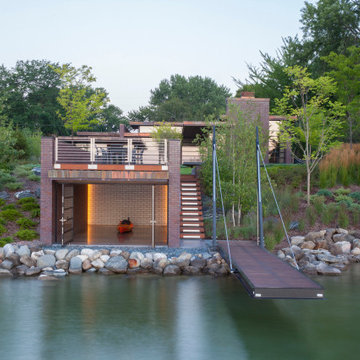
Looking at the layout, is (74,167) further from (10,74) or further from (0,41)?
(10,74)

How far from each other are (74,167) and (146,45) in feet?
71.4

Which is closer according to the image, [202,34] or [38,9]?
[38,9]

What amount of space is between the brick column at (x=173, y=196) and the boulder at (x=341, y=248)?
5974 mm

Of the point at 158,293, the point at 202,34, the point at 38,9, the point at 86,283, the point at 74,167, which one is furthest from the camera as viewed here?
the point at 202,34

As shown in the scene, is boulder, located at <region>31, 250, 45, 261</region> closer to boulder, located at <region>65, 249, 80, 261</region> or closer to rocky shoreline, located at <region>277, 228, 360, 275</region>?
boulder, located at <region>65, 249, 80, 261</region>

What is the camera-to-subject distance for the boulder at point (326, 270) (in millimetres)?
14867

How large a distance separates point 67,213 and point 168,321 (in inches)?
372

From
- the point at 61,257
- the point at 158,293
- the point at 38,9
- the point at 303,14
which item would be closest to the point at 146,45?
the point at 38,9

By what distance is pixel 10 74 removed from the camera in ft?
164

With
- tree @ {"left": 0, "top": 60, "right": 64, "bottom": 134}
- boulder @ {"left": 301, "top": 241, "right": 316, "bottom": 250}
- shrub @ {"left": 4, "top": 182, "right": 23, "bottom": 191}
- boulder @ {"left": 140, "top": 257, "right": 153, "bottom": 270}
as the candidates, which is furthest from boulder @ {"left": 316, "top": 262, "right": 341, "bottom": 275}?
tree @ {"left": 0, "top": 60, "right": 64, "bottom": 134}

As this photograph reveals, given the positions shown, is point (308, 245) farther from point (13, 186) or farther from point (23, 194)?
point (13, 186)

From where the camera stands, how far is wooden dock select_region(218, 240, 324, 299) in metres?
9.16

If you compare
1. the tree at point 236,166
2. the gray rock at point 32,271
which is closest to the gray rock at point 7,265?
the gray rock at point 32,271

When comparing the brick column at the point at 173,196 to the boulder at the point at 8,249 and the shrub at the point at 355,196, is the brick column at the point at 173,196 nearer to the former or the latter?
the boulder at the point at 8,249
